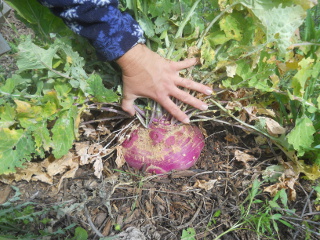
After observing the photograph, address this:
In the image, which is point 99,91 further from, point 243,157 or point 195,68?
point 243,157

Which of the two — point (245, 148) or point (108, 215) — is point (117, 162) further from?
point (245, 148)

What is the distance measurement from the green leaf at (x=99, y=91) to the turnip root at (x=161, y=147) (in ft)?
0.89

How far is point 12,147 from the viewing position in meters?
1.22

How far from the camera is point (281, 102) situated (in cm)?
137

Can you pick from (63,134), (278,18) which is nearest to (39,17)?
(63,134)

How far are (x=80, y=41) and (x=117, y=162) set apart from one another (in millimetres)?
603

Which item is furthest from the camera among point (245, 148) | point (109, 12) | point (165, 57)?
point (245, 148)

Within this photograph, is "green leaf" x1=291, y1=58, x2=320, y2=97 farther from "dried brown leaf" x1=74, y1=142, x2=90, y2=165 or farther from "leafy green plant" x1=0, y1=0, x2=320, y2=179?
"dried brown leaf" x1=74, y1=142, x2=90, y2=165

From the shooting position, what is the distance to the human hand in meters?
1.16

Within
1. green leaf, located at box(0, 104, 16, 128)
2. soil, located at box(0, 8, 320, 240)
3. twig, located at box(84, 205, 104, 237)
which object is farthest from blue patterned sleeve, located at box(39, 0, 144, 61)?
twig, located at box(84, 205, 104, 237)

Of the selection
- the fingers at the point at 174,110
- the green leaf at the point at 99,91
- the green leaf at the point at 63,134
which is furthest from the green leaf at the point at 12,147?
the fingers at the point at 174,110

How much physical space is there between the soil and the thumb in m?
0.27

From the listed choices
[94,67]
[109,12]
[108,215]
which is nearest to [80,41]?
[94,67]

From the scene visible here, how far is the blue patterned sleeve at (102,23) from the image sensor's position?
104cm
